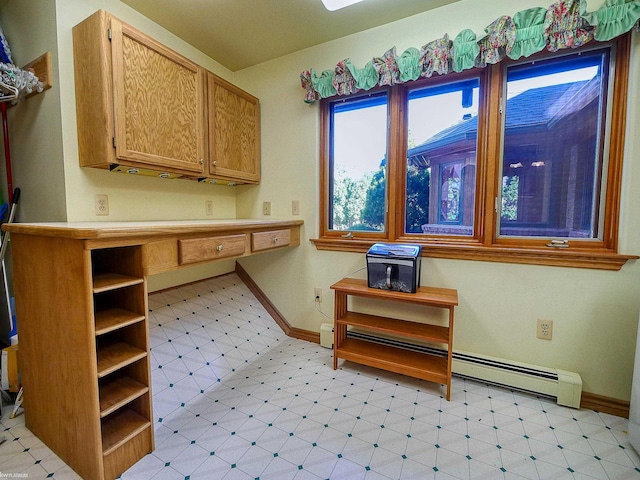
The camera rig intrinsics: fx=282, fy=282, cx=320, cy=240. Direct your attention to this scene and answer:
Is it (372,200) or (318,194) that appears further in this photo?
(318,194)

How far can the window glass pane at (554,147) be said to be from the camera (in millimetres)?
1562

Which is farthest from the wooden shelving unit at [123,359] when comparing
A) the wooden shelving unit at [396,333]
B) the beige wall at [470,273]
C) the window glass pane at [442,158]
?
the window glass pane at [442,158]

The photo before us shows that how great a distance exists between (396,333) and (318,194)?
1.19 meters

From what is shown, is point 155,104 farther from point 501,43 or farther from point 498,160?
point 498,160

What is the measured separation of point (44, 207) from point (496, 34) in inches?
106

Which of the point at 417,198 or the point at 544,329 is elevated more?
the point at 417,198

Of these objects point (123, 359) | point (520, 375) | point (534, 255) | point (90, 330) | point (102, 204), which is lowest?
point (520, 375)

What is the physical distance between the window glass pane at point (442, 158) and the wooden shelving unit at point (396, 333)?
489 mm

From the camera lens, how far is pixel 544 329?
1655 millimetres

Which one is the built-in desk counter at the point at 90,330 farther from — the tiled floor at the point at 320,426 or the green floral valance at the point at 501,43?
the green floral valance at the point at 501,43

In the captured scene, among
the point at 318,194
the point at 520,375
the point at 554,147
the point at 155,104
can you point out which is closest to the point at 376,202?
the point at 318,194

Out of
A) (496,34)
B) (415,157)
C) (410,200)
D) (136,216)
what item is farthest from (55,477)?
(496,34)

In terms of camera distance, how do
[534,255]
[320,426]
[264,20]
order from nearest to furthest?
[320,426] < [534,255] < [264,20]

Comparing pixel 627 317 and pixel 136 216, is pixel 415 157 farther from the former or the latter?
pixel 136 216
